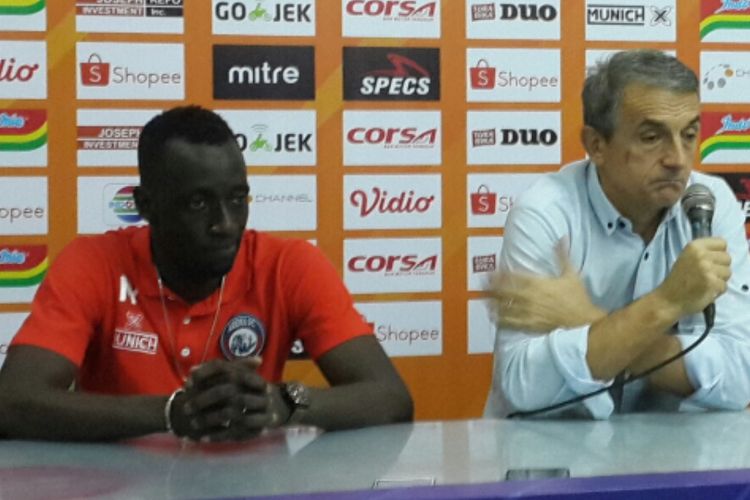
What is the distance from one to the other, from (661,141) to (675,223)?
194 millimetres

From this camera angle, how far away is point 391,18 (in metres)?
2.80

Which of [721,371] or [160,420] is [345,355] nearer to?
[160,420]

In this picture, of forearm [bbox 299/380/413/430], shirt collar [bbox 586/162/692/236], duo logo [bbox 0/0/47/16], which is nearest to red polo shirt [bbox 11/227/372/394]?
forearm [bbox 299/380/413/430]

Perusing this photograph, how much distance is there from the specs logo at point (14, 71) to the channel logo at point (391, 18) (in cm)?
83

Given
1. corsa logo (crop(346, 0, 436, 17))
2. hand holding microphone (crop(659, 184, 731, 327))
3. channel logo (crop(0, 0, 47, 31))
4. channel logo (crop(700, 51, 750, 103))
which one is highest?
corsa logo (crop(346, 0, 436, 17))

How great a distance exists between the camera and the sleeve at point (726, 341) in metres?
1.73

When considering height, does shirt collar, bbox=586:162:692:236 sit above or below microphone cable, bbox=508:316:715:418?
above

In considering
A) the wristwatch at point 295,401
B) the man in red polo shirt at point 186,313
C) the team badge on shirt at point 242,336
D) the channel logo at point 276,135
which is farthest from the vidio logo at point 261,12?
the wristwatch at point 295,401

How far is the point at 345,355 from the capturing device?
5.64 ft

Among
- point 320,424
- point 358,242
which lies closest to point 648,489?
point 320,424

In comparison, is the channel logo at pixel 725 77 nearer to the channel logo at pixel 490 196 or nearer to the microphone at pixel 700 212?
the channel logo at pixel 490 196

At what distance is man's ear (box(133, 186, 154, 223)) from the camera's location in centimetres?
177

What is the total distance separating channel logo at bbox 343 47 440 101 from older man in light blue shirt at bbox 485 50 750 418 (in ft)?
2.75

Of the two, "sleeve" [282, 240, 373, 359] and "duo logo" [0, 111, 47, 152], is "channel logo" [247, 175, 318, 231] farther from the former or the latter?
"sleeve" [282, 240, 373, 359]
